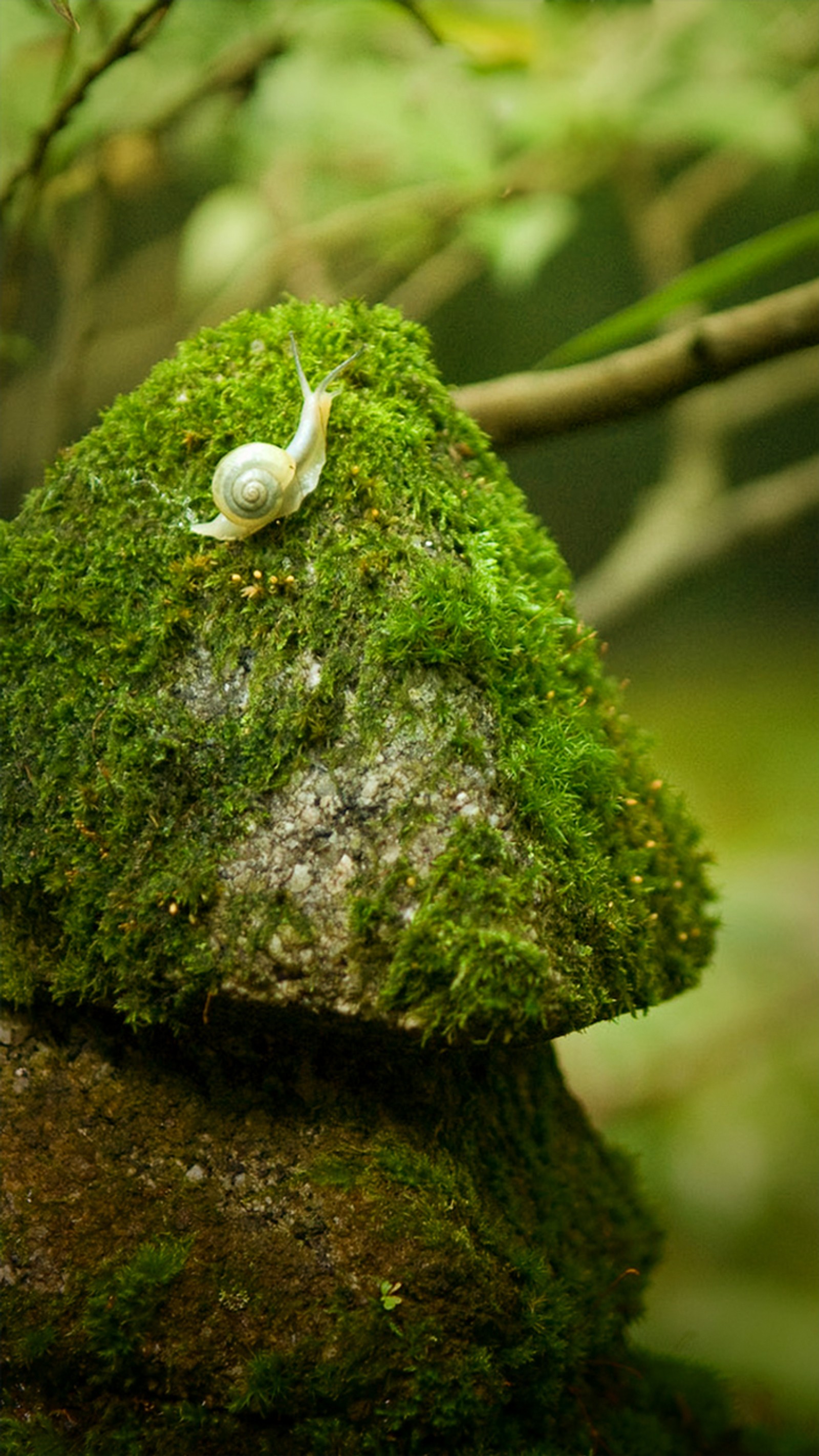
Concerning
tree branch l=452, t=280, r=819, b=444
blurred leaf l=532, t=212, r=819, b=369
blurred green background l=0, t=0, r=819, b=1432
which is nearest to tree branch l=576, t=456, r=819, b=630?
blurred green background l=0, t=0, r=819, b=1432

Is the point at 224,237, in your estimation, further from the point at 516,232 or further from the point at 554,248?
the point at 554,248

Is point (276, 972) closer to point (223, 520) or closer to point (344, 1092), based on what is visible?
point (344, 1092)

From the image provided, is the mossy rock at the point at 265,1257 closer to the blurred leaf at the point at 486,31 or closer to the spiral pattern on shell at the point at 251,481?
the spiral pattern on shell at the point at 251,481

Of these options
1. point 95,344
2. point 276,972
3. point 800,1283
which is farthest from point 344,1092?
point 95,344

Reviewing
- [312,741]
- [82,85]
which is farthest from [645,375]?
[312,741]

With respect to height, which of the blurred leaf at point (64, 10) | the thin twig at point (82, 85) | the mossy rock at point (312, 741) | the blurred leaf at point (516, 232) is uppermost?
the blurred leaf at point (516, 232)

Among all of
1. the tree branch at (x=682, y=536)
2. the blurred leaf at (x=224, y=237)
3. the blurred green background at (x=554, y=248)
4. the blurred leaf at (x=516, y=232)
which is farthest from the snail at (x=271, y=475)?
the tree branch at (x=682, y=536)
